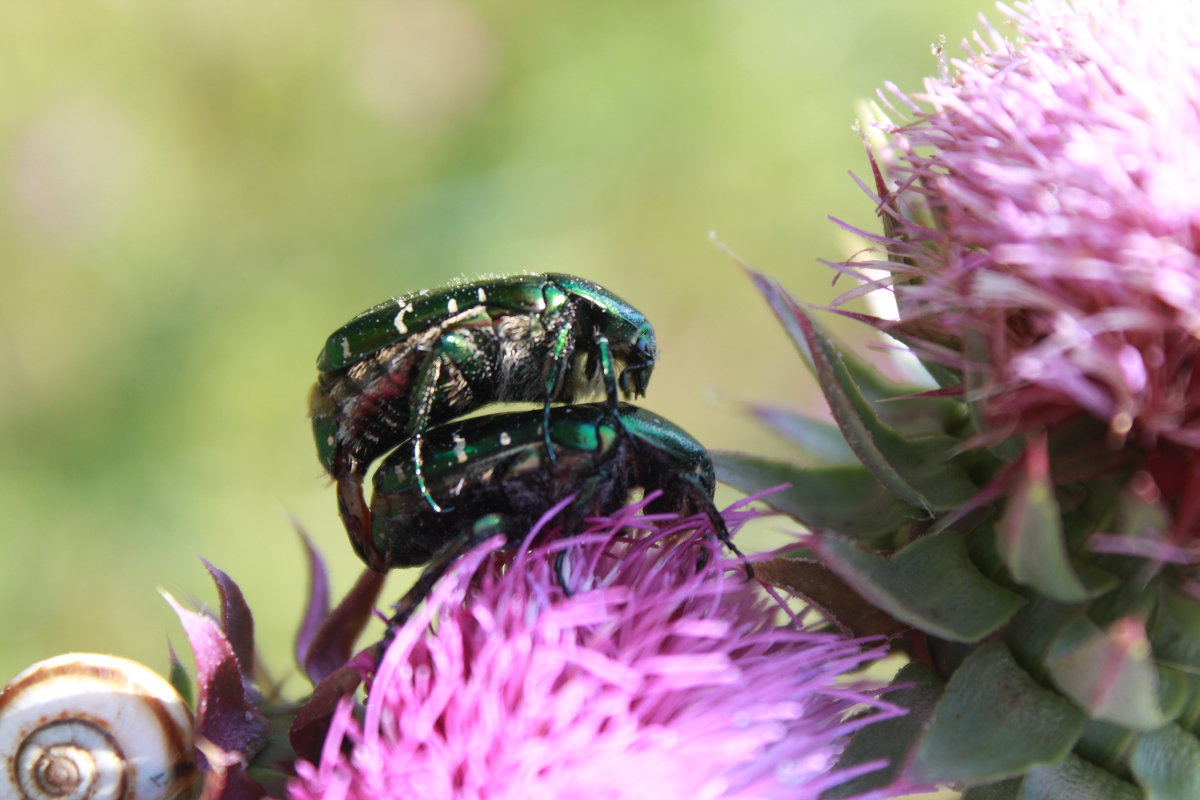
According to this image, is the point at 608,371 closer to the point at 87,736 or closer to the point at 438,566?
the point at 438,566

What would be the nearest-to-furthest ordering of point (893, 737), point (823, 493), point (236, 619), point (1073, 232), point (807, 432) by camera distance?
point (1073, 232)
point (893, 737)
point (236, 619)
point (823, 493)
point (807, 432)

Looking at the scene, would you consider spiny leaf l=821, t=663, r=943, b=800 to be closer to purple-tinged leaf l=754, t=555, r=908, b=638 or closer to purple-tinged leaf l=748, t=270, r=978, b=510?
purple-tinged leaf l=754, t=555, r=908, b=638

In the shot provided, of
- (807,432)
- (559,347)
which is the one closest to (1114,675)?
(559,347)

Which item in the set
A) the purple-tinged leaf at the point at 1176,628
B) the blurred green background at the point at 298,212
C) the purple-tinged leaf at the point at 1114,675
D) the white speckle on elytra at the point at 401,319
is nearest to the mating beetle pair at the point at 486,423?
the white speckle on elytra at the point at 401,319

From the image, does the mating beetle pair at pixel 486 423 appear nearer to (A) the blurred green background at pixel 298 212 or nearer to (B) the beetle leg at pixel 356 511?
(B) the beetle leg at pixel 356 511

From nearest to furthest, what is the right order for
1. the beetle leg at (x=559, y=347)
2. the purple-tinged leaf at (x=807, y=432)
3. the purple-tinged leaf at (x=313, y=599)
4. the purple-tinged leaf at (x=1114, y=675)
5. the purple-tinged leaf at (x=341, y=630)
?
the purple-tinged leaf at (x=1114, y=675), the beetle leg at (x=559, y=347), the purple-tinged leaf at (x=341, y=630), the purple-tinged leaf at (x=313, y=599), the purple-tinged leaf at (x=807, y=432)

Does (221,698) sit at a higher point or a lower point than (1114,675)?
higher
